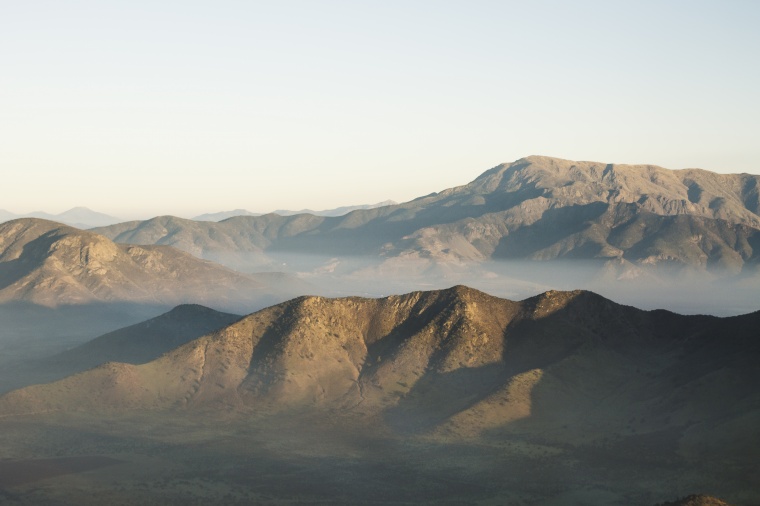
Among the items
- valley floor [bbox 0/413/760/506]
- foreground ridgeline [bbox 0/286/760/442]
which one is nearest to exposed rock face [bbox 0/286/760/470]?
foreground ridgeline [bbox 0/286/760/442]

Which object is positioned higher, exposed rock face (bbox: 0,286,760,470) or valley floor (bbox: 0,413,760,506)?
exposed rock face (bbox: 0,286,760,470)

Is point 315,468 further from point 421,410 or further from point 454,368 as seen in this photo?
point 454,368

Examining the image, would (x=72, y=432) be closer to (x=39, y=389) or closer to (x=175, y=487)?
(x=39, y=389)

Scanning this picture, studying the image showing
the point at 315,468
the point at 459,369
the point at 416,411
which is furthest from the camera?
the point at 459,369

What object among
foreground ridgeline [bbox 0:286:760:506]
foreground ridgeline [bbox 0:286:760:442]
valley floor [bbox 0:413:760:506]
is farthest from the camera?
foreground ridgeline [bbox 0:286:760:442]

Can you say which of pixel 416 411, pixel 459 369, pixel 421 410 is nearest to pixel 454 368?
pixel 459 369

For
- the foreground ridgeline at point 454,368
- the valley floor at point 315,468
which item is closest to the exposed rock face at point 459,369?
the foreground ridgeline at point 454,368

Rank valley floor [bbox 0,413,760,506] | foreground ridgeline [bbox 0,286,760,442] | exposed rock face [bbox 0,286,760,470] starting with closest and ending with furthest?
1. valley floor [bbox 0,413,760,506]
2. exposed rock face [bbox 0,286,760,470]
3. foreground ridgeline [bbox 0,286,760,442]

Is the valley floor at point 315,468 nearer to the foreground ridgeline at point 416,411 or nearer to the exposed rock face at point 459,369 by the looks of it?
the foreground ridgeline at point 416,411

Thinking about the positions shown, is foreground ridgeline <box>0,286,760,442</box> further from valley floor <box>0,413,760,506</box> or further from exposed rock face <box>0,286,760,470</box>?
valley floor <box>0,413,760,506</box>

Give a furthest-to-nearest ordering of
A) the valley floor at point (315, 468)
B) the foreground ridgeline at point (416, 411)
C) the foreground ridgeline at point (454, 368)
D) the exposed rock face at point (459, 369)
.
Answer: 1. the foreground ridgeline at point (454, 368)
2. the exposed rock face at point (459, 369)
3. the foreground ridgeline at point (416, 411)
4. the valley floor at point (315, 468)
